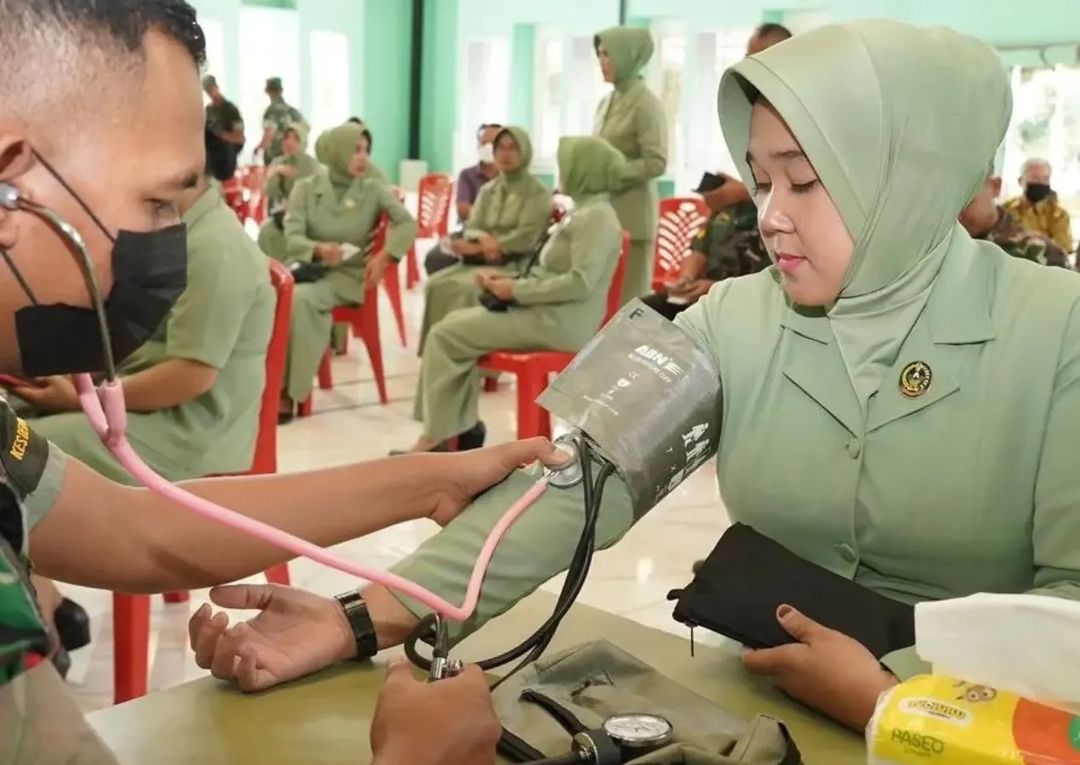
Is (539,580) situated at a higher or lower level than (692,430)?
lower

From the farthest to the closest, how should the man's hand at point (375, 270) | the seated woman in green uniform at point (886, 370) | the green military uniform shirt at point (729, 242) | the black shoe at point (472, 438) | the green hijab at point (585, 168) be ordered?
the man's hand at point (375, 270) < the green hijab at point (585, 168) < the black shoe at point (472, 438) < the green military uniform shirt at point (729, 242) < the seated woman in green uniform at point (886, 370)

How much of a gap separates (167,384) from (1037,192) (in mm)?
4779

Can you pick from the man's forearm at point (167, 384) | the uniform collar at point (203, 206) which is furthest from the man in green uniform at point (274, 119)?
the man's forearm at point (167, 384)

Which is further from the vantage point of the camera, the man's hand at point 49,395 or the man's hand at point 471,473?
the man's hand at point 49,395

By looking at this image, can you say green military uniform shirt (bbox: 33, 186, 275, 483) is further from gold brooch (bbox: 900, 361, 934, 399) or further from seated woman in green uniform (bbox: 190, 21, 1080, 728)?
gold brooch (bbox: 900, 361, 934, 399)

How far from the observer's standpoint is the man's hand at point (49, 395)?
197cm

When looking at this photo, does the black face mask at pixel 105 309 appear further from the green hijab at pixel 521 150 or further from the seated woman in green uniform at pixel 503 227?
the green hijab at pixel 521 150

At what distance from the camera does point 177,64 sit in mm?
831

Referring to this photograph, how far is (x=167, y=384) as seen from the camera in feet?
6.70

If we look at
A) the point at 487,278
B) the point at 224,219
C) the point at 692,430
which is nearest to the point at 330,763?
the point at 692,430

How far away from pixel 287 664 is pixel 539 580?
0.28m

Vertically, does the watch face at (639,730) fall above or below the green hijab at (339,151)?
below

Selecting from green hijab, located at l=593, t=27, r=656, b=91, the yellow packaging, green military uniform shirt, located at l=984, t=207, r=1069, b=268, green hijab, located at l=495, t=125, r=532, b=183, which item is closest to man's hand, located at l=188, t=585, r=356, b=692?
the yellow packaging

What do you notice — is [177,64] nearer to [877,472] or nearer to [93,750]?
[93,750]
